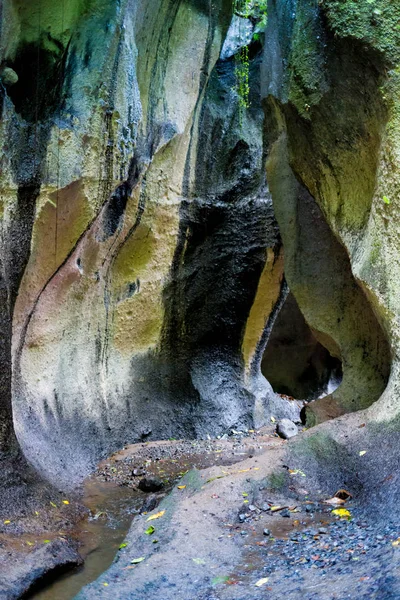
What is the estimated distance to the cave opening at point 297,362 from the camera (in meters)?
15.1

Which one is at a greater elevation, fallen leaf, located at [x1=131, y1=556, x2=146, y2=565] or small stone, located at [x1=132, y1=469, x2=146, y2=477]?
fallen leaf, located at [x1=131, y1=556, x2=146, y2=565]

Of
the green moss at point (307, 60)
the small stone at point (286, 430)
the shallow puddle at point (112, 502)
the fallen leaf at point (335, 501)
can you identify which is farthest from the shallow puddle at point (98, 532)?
the green moss at point (307, 60)

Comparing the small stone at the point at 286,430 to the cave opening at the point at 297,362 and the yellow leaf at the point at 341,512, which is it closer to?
the yellow leaf at the point at 341,512

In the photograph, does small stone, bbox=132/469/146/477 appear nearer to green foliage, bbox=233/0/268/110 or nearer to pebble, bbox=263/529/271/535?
pebble, bbox=263/529/271/535

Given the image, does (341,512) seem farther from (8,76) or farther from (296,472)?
(8,76)

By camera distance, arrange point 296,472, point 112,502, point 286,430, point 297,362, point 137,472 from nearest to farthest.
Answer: point 296,472, point 112,502, point 137,472, point 286,430, point 297,362

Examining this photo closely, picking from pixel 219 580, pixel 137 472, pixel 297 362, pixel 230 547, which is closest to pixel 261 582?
pixel 219 580

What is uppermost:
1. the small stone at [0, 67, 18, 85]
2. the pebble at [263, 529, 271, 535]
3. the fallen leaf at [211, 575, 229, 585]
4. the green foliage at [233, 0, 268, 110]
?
the green foliage at [233, 0, 268, 110]

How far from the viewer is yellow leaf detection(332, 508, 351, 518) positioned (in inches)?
167

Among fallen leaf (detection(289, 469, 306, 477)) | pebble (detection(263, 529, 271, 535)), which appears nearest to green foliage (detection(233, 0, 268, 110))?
fallen leaf (detection(289, 469, 306, 477))

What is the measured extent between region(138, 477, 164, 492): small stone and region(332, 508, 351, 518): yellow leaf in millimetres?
2502

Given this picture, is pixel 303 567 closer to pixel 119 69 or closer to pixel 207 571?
pixel 207 571

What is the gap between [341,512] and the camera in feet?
14.0

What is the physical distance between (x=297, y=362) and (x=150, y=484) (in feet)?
30.1
